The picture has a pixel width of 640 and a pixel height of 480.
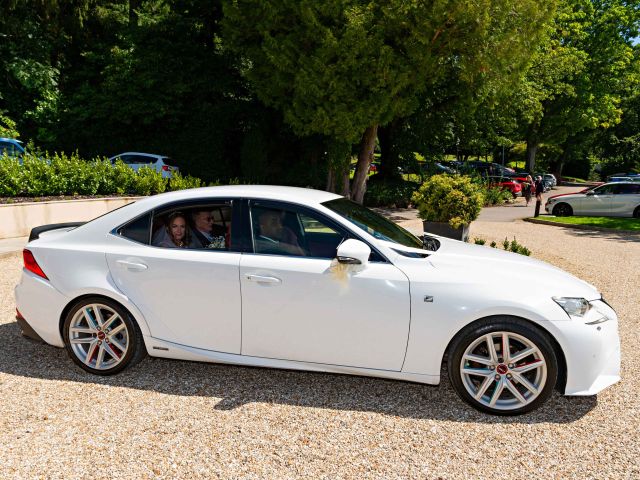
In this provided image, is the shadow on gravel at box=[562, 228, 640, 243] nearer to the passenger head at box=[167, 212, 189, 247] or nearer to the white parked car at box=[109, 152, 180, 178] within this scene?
the passenger head at box=[167, 212, 189, 247]

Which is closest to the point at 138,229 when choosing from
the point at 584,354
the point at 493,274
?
the point at 493,274

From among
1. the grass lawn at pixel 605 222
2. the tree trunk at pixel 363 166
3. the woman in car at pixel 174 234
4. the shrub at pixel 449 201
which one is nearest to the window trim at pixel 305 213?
the woman in car at pixel 174 234

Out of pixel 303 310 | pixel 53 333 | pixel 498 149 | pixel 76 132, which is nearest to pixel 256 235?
pixel 303 310

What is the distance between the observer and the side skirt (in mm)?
3910

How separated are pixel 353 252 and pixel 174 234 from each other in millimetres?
1650

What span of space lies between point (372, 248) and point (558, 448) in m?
1.83

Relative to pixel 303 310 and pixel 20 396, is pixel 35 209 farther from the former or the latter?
pixel 303 310

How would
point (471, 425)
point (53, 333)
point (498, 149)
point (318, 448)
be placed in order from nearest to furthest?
point (318, 448), point (471, 425), point (53, 333), point (498, 149)

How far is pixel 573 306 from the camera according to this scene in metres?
3.80

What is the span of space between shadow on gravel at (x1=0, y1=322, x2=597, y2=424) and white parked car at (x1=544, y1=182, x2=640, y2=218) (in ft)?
61.3

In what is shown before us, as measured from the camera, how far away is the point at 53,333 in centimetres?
450

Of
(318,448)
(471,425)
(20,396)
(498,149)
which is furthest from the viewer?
(498,149)

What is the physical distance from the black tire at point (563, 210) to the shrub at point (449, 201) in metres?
11.7

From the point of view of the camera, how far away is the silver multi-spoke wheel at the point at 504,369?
377 centimetres
